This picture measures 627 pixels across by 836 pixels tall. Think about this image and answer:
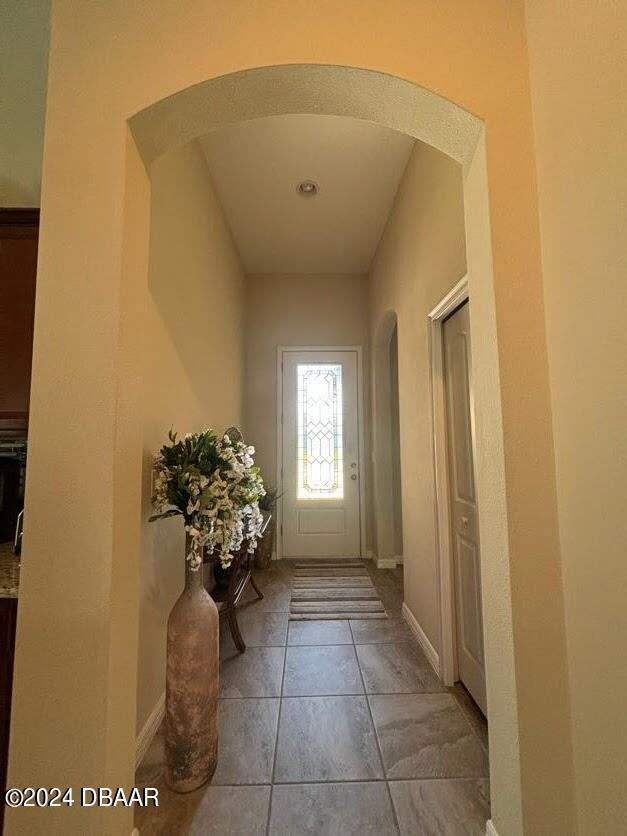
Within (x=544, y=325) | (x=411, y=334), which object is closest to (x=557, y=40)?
(x=544, y=325)

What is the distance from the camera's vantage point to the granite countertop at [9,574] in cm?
114

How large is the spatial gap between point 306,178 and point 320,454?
2737 mm

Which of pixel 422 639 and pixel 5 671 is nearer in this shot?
pixel 5 671

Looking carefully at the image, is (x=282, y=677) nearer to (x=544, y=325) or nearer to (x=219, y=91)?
(x=544, y=325)

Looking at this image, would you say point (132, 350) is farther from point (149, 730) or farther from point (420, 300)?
point (420, 300)

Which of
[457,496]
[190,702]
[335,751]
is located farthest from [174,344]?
[335,751]

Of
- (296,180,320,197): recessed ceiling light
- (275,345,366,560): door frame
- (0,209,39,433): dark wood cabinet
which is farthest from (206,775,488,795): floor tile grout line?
(296,180,320,197): recessed ceiling light

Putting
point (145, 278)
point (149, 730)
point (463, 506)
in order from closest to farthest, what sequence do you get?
point (145, 278) < point (149, 730) < point (463, 506)

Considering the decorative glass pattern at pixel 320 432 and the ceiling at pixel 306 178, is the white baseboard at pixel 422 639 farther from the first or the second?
the ceiling at pixel 306 178


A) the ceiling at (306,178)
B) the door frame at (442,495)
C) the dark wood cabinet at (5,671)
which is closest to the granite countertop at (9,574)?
the dark wood cabinet at (5,671)

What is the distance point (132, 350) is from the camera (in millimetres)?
1219

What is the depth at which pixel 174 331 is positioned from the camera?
213 cm

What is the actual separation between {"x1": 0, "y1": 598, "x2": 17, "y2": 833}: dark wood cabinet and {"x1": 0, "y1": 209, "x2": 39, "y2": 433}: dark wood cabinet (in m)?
0.62

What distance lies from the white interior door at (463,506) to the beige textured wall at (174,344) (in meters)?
1.53
